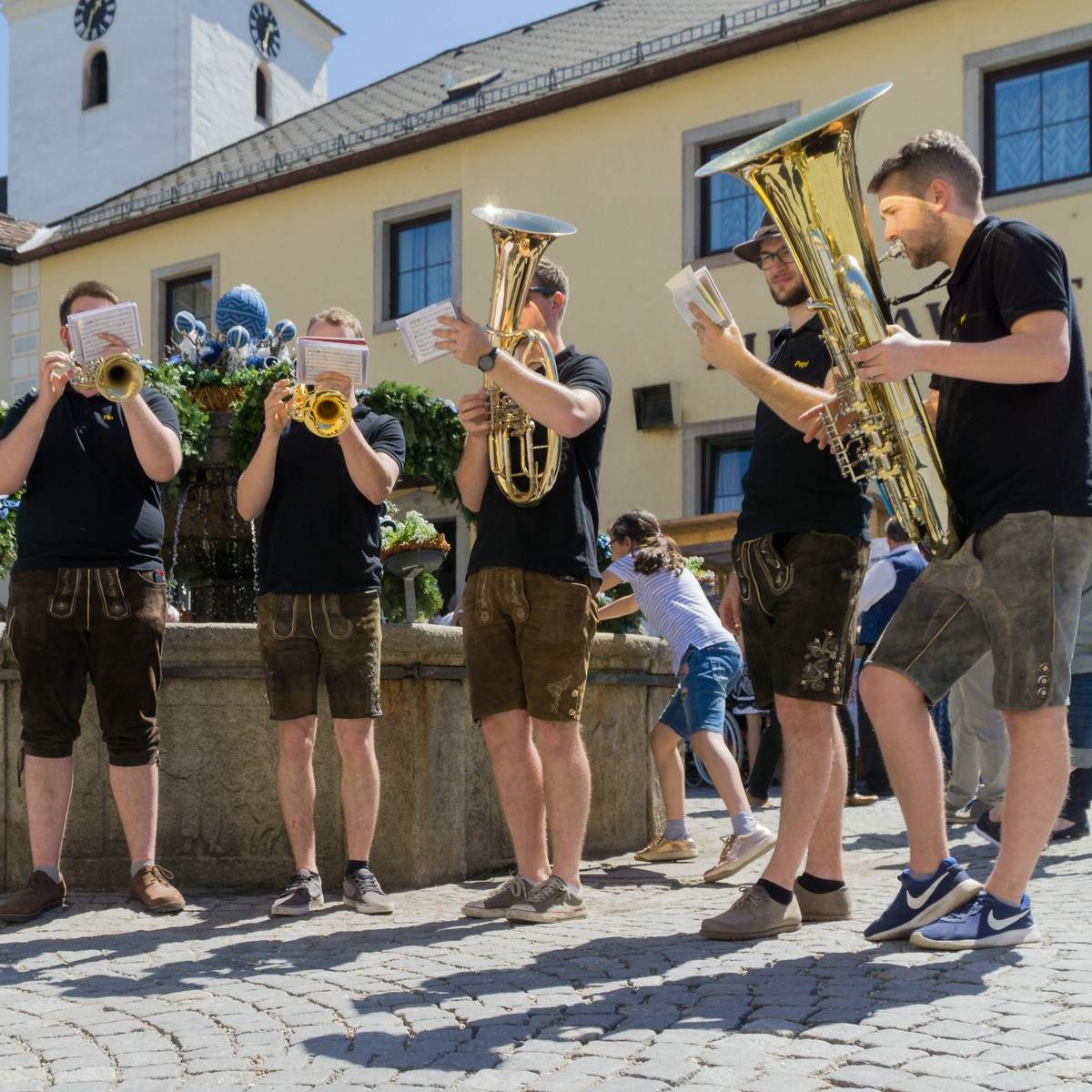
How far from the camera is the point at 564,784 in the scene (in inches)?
199

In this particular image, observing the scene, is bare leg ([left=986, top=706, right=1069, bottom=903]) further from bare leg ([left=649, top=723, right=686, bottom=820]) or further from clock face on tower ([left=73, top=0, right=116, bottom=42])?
clock face on tower ([left=73, top=0, right=116, bottom=42])

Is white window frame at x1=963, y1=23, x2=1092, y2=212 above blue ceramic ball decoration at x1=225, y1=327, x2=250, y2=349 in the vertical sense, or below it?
above

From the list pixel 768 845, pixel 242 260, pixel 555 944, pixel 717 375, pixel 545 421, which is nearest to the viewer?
pixel 555 944

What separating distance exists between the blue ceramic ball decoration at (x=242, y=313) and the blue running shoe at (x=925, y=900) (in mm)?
4903

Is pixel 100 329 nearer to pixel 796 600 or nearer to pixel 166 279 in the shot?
pixel 796 600

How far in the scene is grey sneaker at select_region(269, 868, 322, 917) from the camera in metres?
5.20

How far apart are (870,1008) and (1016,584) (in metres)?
1.17

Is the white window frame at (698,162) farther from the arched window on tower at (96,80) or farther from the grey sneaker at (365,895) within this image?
the arched window on tower at (96,80)

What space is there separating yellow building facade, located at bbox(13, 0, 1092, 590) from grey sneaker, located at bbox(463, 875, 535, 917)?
35.0 feet

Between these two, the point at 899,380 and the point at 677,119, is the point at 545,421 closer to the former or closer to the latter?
the point at 899,380

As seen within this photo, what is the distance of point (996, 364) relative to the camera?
3.85 meters

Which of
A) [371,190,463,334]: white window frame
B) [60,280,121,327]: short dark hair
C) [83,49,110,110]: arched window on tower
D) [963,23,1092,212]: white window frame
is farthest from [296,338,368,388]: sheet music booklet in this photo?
[83,49,110,110]: arched window on tower

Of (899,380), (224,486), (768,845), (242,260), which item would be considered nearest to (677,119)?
(242,260)

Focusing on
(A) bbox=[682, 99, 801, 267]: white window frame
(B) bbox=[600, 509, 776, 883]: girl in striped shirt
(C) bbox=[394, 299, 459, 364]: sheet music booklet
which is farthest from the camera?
(A) bbox=[682, 99, 801, 267]: white window frame
